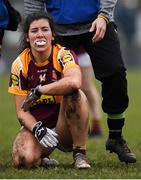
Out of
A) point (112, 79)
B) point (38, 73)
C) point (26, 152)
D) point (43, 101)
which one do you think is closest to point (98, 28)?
point (112, 79)

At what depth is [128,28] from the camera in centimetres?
3012

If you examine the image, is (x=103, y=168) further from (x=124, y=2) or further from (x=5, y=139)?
(x=124, y=2)

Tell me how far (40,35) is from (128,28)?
75.7 ft

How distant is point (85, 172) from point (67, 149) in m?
0.61

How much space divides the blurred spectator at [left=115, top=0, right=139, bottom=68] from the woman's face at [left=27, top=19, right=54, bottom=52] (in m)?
21.8

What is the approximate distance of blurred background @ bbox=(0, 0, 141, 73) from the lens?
29.6 meters

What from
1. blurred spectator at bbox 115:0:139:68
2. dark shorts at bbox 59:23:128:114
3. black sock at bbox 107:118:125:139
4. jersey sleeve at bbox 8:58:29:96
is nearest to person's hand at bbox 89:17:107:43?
dark shorts at bbox 59:23:128:114

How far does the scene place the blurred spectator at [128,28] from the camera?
29.6 m

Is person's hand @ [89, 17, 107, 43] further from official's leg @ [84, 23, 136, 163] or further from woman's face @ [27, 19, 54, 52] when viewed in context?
woman's face @ [27, 19, 54, 52]

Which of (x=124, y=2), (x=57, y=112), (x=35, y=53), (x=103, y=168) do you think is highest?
(x=124, y=2)

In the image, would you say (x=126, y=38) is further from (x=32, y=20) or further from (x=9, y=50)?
(x=32, y=20)

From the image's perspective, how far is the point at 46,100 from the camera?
737cm

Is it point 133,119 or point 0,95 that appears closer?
point 133,119

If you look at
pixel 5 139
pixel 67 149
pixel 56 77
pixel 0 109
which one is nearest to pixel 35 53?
pixel 56 77
